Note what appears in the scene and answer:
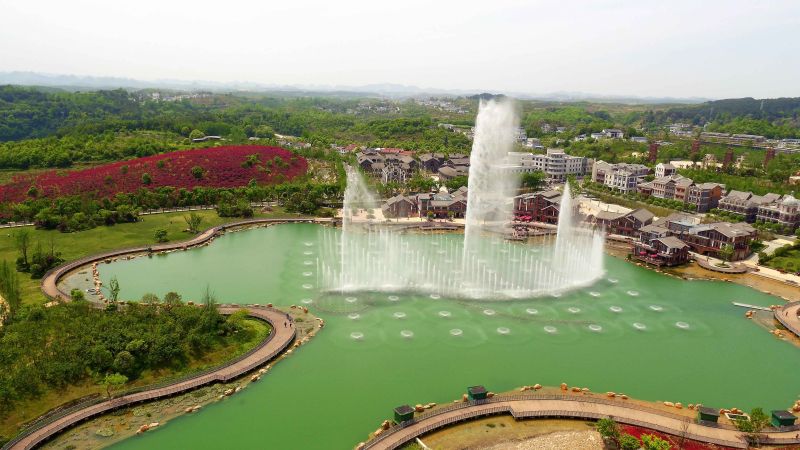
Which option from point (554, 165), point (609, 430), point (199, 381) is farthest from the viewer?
point (554, 165)

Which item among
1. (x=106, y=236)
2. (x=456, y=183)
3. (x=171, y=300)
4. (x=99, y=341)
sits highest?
(x=456, y=183)

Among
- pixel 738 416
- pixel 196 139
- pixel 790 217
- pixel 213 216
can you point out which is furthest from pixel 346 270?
pixel 196 139

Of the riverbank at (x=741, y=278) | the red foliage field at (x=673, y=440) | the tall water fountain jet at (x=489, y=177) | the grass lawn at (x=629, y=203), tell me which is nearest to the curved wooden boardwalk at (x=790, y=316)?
the riverbank at (x=741, y=278)

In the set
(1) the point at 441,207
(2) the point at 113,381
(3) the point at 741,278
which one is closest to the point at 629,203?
(3) the point at 741,278

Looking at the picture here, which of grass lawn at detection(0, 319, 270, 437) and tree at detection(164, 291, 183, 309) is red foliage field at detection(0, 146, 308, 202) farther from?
grass lawn at detection(0, 319, 270, 437)

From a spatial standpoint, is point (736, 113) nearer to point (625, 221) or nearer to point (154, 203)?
point (625, 221)

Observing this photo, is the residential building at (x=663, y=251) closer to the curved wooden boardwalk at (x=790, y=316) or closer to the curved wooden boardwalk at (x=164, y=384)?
the curved wooden boardwalk at (x=790, y=316)
